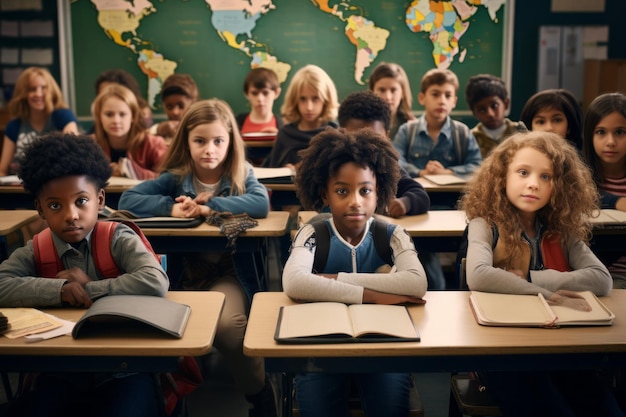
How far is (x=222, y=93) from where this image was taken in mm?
6312

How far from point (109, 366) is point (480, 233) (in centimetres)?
115

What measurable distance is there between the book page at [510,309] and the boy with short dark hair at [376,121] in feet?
3.56

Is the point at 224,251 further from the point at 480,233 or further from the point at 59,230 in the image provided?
the point at 480,233

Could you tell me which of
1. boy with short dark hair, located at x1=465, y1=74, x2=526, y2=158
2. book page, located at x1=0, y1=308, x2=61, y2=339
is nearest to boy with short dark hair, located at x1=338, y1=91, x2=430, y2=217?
boy with short dark hair, located at x1=465, y1=74, x2=526, y2=158

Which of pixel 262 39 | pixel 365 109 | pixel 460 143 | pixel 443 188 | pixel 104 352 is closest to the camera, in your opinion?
pixel 104 352

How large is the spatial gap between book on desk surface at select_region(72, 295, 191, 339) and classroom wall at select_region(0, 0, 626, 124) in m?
4.99

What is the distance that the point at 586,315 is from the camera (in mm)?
1718

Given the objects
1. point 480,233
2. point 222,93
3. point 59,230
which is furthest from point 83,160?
point 222,93

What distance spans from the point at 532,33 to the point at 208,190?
438 cm

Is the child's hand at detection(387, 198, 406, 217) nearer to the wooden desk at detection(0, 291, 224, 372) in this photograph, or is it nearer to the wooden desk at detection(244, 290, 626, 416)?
the wooden desk at detection(244, 290, 626, 416)

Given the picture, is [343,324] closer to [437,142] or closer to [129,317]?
[129,317]

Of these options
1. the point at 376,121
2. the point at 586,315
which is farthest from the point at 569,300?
the point at 376,121

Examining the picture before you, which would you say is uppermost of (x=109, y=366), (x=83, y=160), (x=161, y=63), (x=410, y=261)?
(x=161, y=63)

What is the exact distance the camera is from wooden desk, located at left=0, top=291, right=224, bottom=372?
61.6 inches
